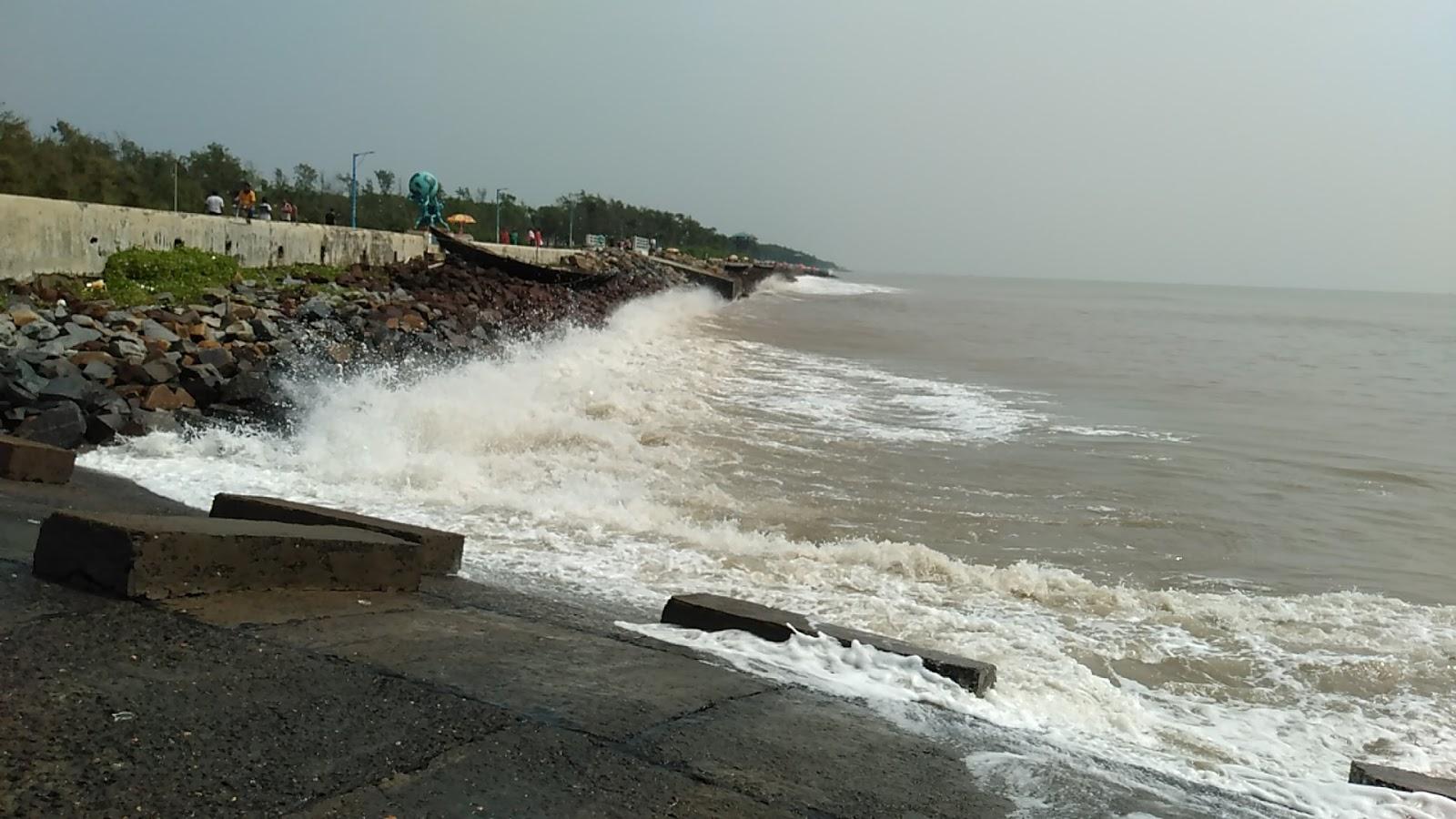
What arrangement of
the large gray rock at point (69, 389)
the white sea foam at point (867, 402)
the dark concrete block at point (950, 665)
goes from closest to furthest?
the dark concrete block at point (950, 665) < the large gray rock at point (69, 389) < the white sea foam at point (867, 402)

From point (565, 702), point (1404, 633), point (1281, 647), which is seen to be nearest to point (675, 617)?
point (565, 702)

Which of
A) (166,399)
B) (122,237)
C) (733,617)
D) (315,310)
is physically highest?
(122,237)

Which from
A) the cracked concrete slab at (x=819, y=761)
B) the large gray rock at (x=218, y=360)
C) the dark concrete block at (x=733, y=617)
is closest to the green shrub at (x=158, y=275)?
the large gray rock at (x=218, y=360)

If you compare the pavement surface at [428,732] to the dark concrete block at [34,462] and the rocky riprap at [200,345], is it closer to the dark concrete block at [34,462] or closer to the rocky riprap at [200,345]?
the dark concrete block at [34,462]

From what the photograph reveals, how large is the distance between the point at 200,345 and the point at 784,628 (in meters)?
10.6

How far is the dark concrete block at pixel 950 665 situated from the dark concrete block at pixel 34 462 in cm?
564

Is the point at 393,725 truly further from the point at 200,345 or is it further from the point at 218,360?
the point at 200,345

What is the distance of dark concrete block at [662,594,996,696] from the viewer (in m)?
4.91

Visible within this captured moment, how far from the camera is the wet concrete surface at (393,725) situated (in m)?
3.04

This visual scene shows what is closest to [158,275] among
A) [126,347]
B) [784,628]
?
[126,347]

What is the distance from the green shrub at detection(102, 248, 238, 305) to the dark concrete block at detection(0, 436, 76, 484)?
798 cm

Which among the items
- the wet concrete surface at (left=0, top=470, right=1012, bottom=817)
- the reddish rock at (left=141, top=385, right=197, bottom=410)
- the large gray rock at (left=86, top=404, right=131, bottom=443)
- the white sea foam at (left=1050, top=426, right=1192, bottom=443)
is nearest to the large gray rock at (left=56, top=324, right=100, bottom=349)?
the reddish rock at (left=141, top=385, right=197, bottom=410)

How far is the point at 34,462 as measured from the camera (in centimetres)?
757

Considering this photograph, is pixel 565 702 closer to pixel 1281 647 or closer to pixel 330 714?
pixel 330 714
